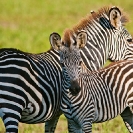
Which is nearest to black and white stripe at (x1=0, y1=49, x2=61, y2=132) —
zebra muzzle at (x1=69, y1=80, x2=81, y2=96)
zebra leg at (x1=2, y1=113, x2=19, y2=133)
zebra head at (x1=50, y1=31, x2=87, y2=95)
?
zebra leg at (x1=2, y1=113, x2=19, y2=133)

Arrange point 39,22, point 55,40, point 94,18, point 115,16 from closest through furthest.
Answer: point 55,40 → point 115,16 → point 94,18 → point 39,22

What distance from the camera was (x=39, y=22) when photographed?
99.2 ft

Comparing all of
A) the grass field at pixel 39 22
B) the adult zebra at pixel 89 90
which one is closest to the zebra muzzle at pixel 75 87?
the adult zebra at pixel 89 90

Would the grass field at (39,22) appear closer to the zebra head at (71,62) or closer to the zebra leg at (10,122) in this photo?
the zebra leg at (10,122)

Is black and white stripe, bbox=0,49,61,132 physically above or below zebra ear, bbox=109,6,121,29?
below

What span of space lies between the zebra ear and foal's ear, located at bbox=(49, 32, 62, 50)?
1612 mm

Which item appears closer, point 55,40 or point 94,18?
point 55,40

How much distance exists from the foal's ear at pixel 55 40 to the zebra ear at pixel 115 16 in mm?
1612

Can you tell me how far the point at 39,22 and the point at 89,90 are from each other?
21585mm

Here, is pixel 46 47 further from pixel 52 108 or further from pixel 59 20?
pixel 52 108

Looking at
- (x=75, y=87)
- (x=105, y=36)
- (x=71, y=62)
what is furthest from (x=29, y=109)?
(x=105, y=36)

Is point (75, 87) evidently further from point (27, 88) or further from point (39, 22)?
point (39, 22)

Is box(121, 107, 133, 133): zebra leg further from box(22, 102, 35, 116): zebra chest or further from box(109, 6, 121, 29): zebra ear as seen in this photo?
box(22, 102, 35, 116): zebra chest

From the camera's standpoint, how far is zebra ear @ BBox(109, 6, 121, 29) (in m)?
10.1
